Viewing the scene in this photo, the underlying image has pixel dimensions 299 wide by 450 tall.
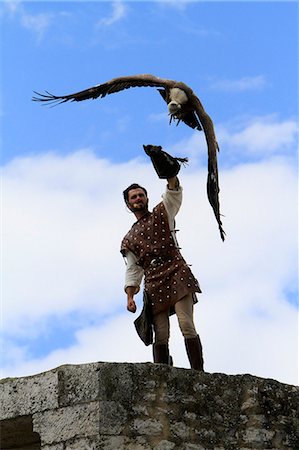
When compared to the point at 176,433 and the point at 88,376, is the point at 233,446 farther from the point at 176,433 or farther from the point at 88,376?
the point at 88,376

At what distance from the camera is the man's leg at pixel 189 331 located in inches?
270

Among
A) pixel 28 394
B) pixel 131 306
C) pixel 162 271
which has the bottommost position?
pixel 28 394

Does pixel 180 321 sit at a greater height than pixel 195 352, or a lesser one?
greater

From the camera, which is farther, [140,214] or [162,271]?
[140,214]

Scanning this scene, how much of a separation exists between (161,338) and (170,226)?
2.59 feet

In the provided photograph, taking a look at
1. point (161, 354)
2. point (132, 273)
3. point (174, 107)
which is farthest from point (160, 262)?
point (174, 107)

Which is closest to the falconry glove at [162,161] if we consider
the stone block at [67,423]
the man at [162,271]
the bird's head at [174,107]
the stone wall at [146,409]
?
the man at [162,271]

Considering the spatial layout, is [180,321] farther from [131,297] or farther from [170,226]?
[170,226]

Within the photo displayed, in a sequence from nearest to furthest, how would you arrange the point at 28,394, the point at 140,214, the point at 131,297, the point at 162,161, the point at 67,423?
the point at 67,423 → the point at 28,394 → the point at 162,161 → the point at 131,297 → the point at 140,214

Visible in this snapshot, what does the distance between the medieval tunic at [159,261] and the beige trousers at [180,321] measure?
0.05 meters

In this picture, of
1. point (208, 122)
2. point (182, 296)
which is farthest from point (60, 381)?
point (208, 122)

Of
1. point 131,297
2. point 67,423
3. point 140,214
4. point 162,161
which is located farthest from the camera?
point 140,214

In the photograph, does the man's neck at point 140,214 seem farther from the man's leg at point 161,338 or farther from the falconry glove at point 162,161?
the man's leg at point 161,338

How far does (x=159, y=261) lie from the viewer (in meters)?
7.05
